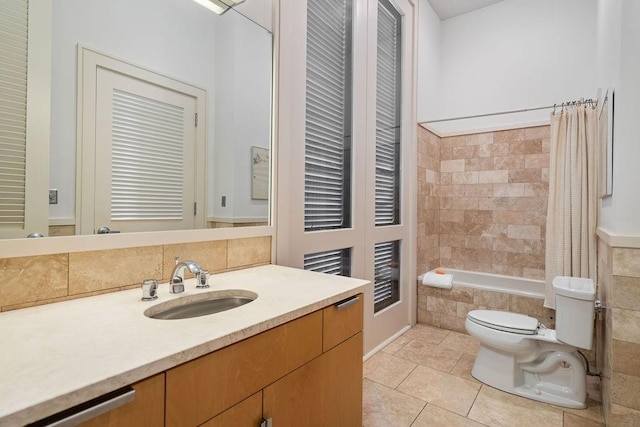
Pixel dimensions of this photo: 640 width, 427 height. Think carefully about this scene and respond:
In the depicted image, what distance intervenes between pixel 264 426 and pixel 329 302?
44cm

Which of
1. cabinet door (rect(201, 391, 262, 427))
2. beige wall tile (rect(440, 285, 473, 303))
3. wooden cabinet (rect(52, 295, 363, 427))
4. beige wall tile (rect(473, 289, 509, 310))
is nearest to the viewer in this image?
wooden cabinet (rect(52, 295, 363, 427))

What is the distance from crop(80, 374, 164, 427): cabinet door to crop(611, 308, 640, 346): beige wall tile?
74.6 inches

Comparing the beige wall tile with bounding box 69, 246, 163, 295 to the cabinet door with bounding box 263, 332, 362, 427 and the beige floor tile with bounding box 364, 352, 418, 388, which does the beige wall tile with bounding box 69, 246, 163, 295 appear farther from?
the beige floor tile with bounding box 364, 352, 418, 388

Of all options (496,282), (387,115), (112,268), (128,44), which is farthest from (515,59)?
(112,268)

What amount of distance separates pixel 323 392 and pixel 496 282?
291 cm

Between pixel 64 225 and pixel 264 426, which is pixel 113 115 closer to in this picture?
pixel 64 225

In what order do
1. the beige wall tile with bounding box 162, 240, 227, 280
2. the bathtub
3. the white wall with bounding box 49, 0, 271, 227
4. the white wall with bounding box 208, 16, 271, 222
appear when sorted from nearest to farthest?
the white wall with bounding box 49, 0, 271, 227, the beige wall tile with bounding box 162, 240, 227, 280, the white wall with bounding box 208, 16, 271, 222, the bathtub

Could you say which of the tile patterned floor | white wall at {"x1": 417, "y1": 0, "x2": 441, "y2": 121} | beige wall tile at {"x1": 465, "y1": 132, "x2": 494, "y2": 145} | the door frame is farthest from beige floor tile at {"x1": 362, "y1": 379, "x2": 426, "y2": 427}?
beige wall tile at {"x1": 465, "y1": 132, "x2": 494, "y2": 145}

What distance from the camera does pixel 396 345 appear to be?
2.79m

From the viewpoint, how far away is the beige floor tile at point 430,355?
96.4 inches

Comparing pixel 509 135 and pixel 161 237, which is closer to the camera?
pixel 161 237

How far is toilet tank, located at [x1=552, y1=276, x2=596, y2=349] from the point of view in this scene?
1842 mm

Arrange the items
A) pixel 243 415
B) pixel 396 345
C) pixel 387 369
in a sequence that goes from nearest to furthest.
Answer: pixel 243 415 < pixel 387 369 < pixel 396 345

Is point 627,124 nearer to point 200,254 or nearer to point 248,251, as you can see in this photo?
point 248,251
